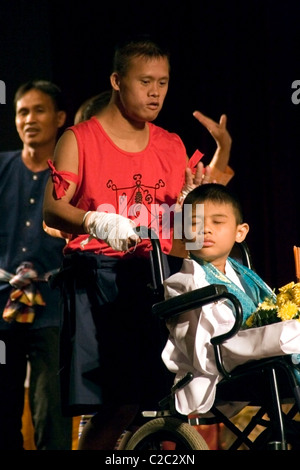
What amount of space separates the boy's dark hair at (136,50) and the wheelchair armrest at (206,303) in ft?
2.67

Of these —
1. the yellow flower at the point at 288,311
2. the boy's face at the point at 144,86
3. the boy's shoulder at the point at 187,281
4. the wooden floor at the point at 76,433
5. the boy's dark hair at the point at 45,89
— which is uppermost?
the boy's dark hair at the point at 45,89

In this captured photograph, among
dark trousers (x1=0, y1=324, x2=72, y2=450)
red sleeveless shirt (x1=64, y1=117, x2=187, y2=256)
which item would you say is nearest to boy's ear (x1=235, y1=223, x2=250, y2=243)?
red sleeveless shirt (x1=64, y1=117, x2=187, y2=256)

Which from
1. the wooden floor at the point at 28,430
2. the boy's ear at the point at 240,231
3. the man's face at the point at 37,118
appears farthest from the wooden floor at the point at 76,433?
the boy's ear at the point at 240,231

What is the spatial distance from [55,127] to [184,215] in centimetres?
134

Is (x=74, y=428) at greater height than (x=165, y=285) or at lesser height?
lesser

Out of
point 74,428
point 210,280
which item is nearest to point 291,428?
point 210,280

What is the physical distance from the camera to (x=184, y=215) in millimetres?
2463

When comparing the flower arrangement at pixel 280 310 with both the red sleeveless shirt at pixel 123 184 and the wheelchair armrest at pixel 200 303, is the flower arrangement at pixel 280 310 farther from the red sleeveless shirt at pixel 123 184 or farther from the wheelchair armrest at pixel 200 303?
the red sleeveless shirt at pixel 123 184

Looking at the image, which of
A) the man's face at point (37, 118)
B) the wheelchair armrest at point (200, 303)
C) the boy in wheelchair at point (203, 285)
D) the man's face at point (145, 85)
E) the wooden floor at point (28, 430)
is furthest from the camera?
the wooden floor at point (28, 430)

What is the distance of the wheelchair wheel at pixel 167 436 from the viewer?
2.17 metres

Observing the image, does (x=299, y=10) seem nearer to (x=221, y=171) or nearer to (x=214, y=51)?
(x=214, y=51)

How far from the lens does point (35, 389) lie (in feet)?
10.8

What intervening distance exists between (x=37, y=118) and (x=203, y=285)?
1.56 metres

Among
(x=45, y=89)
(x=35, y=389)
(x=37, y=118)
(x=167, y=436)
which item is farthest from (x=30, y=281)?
(x=167, y=436)
